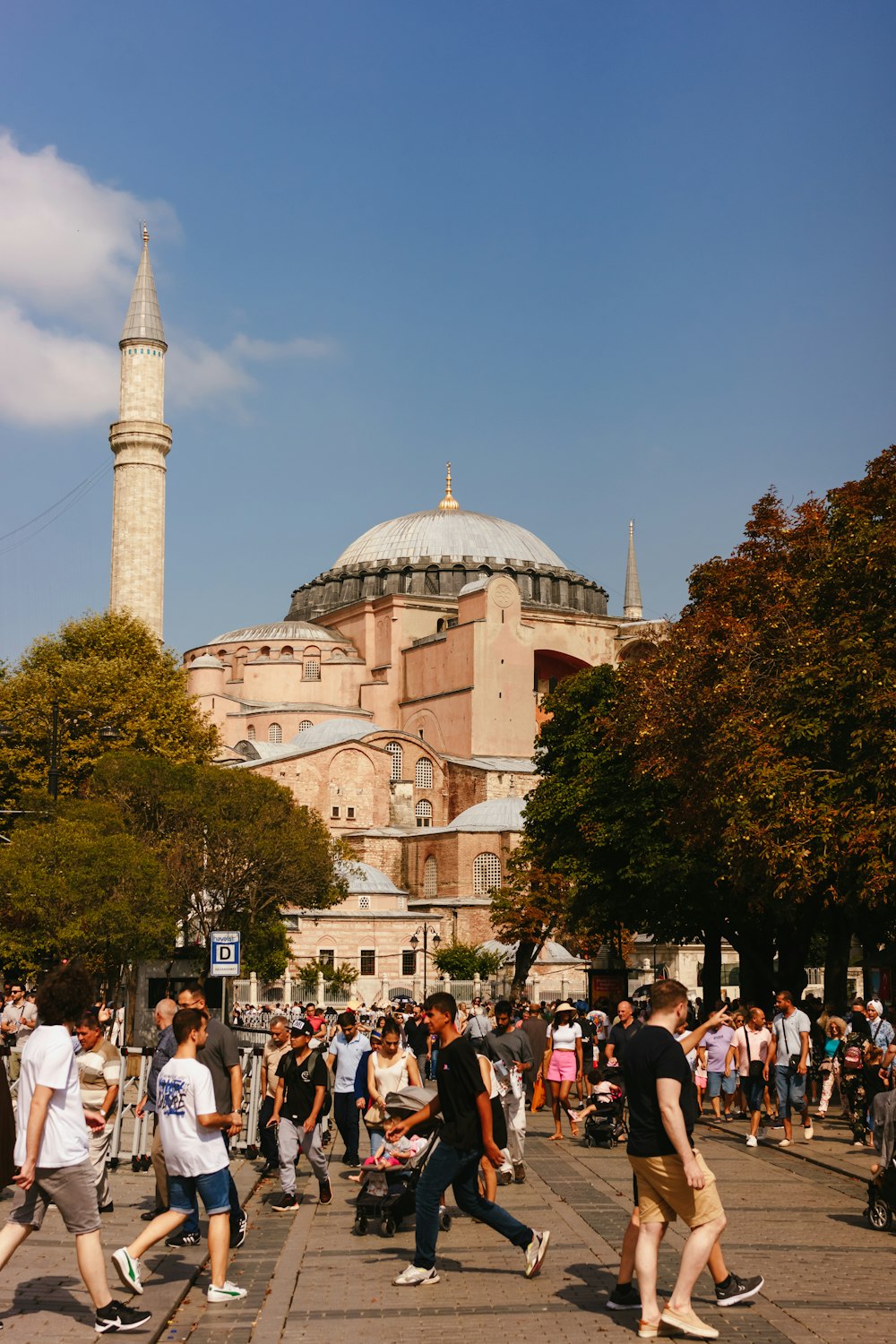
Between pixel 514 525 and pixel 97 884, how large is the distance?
62418mm

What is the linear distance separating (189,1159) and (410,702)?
222 feet

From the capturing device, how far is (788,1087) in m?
15.2

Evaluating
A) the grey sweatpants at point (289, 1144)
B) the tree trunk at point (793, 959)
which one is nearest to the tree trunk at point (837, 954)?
the tree trunk at point (793, 959)

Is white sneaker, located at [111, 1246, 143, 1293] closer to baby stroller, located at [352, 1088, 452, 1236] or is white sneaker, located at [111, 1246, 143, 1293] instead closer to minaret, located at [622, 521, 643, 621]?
baby stroller, located at [352, 1088, 452, 1236]

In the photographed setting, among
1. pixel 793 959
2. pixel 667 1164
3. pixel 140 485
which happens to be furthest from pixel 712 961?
pixel 140 485

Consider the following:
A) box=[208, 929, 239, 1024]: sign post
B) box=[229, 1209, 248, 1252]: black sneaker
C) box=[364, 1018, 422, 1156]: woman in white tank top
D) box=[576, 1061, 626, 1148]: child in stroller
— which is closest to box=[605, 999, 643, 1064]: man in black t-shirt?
box=[576, 1061, 626, 1148]: child in stroller

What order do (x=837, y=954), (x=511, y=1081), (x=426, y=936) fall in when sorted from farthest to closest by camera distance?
(x=426, y=936) → (x=837, y=954) → (x=511, y=1081)

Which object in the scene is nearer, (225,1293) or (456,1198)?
(225,1293)

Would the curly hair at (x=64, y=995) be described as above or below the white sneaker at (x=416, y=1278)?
above

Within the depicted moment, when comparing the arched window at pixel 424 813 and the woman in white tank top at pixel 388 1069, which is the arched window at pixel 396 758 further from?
the woman in white tank top at pixel 388 1069

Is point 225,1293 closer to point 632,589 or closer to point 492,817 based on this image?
point 492,817

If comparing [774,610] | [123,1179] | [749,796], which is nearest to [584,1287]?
[123,1179]

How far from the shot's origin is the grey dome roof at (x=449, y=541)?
8625 centimetres

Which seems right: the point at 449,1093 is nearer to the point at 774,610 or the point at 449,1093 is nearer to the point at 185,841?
the point at 774,610
